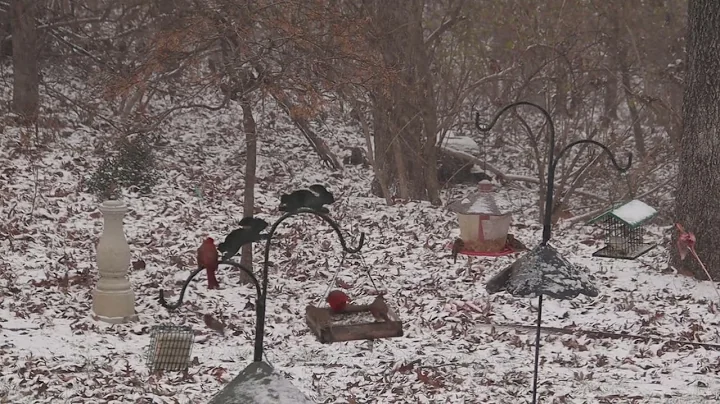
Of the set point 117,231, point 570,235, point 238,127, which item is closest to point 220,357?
point 117,231

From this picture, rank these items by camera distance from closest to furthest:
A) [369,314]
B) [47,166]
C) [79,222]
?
1. [369,314]
2. [79,222]
3. [47,166]

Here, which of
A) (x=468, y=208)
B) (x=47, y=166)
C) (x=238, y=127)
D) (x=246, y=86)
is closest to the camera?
(x=468, y=208)

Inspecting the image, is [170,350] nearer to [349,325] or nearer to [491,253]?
[491,253]

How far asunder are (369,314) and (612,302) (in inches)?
167

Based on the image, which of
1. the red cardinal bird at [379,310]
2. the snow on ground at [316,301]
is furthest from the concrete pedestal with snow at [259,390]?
the snow on ground at [316,301]

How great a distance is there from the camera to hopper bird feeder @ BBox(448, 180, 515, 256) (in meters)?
5.29

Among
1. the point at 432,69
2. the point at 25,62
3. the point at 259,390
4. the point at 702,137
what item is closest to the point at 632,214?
the point at 702,137

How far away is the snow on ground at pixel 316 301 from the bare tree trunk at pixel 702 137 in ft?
1.65

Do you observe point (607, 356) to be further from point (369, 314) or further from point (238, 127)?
point (238, 127)

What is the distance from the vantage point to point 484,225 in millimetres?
5301

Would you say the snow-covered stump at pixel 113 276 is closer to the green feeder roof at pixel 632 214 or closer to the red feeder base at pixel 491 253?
the red feeder base at pixel 491 253

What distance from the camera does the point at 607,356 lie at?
6.84m

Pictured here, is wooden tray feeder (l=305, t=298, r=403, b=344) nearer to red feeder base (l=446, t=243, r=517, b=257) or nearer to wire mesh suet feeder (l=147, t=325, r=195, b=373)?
red feeder base (l=446, t=243, r=517, b=257)

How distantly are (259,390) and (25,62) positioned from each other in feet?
39.3
